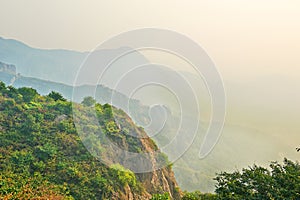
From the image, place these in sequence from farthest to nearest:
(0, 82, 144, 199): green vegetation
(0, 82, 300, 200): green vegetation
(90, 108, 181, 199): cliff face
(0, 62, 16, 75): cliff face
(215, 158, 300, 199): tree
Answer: (0, 62, 16, 75): cliff face < (90, 108, 181, 199): cliff face < (0, 82, 144, 199): green vegetation < (0, 82, 300, 200): green vegetation < (215, 158, 300, 199): tree

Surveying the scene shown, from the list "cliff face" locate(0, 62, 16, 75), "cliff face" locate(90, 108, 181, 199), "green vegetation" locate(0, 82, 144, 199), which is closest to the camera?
"green vegetation" locate(0, 82, 144, 199)

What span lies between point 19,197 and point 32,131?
544 cm

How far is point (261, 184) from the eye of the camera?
7.68 meters

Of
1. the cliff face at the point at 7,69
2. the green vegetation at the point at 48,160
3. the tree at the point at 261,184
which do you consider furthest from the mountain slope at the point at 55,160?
the cliff face at the point at 7,69

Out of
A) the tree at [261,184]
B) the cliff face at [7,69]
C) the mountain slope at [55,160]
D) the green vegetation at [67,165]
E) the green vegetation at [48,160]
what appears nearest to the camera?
the tree at [261,184]

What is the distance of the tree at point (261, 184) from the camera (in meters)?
7.13

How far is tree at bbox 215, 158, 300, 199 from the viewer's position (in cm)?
713

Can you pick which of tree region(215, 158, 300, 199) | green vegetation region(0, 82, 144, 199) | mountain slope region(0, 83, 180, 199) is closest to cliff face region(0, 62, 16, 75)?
mountain slope region(0, 83, 180, 199)

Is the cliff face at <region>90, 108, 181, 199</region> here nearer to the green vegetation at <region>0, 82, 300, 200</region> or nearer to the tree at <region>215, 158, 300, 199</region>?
the green vegetation at <region>0, 82, 300, 200</region>

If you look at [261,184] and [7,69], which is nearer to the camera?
[261,184]

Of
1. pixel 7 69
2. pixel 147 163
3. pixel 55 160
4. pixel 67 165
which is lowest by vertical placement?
pixel 67 165

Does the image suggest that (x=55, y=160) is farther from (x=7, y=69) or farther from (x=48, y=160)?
(x=7, y=69)

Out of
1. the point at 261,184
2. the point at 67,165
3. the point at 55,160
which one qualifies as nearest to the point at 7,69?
the point at 55,160

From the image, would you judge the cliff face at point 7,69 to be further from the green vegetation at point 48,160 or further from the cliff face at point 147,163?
the cliff face at point 147,163
